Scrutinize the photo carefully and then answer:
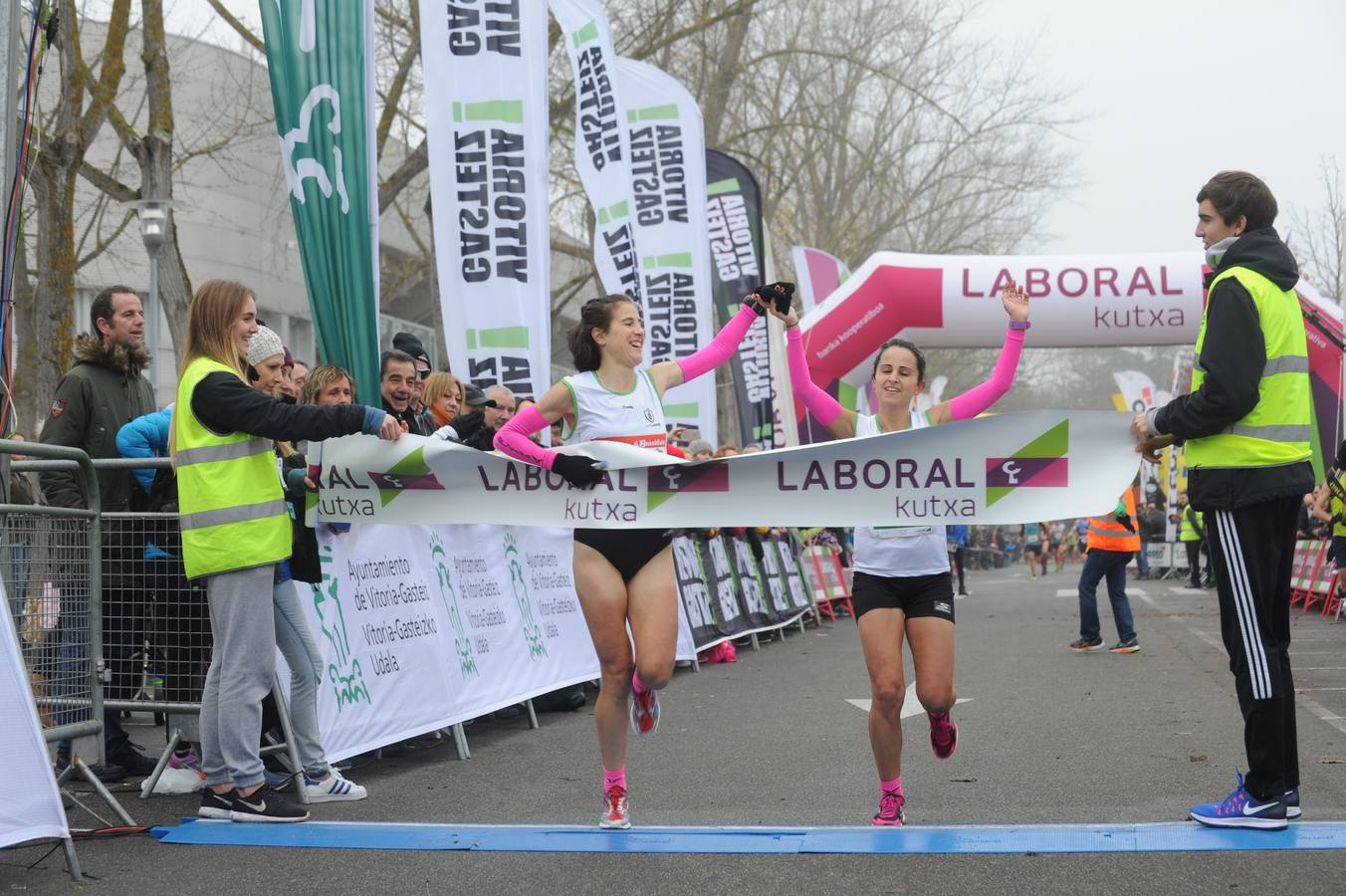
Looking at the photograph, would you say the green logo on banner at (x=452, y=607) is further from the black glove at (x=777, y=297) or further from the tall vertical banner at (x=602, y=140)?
the tall vertical banner at (x=602, y=140)

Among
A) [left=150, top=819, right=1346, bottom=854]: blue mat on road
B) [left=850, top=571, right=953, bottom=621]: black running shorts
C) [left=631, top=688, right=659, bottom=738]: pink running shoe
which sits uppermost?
[left=850, top=571, right=953, bottom=621]: black running shorts

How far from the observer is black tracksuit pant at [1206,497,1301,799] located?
530 cm

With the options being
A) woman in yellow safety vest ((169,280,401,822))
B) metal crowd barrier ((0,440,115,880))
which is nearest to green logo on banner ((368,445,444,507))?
woman in yellow safety vest ((169,280,401,822))

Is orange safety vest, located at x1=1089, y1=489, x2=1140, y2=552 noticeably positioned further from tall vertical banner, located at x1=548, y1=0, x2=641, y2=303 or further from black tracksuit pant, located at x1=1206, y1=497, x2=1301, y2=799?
black tracksuit pant, located at x1=1206, y1=497, x2=1301, y2=799

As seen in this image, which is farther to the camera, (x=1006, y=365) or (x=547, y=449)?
(x=547, y=449)

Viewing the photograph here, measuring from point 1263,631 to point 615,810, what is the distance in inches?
101

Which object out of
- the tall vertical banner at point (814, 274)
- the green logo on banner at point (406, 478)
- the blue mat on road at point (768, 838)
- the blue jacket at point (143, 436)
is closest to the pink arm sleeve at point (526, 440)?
the green logo on banner at point (406, 478)

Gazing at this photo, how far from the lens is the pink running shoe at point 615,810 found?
5746 millimetres

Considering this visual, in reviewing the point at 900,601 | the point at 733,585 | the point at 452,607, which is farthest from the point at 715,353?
the point at 733,585

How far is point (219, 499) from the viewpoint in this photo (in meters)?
6.00

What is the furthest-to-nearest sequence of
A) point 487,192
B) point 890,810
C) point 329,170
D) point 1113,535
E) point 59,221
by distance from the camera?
point 59,221 → point 1113,535 → point 487,192 → point 329,170 → point 890,810

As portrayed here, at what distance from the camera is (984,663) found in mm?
12734

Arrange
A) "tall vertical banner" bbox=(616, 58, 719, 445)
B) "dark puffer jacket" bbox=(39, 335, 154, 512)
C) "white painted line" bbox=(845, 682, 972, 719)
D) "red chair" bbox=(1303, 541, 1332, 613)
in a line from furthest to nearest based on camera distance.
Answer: "red chair" bbox=(1303, 541, 1332, 613)
"tall vertical banner" bbox=(616, 58, 719, 445)
"white painted line" bbox=(845, 682, 972, 719)
"dark puffer jacket" bbox=(39, 335, 154, 512)

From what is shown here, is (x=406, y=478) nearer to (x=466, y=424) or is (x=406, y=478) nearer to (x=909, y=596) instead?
(x=466, y=424)
